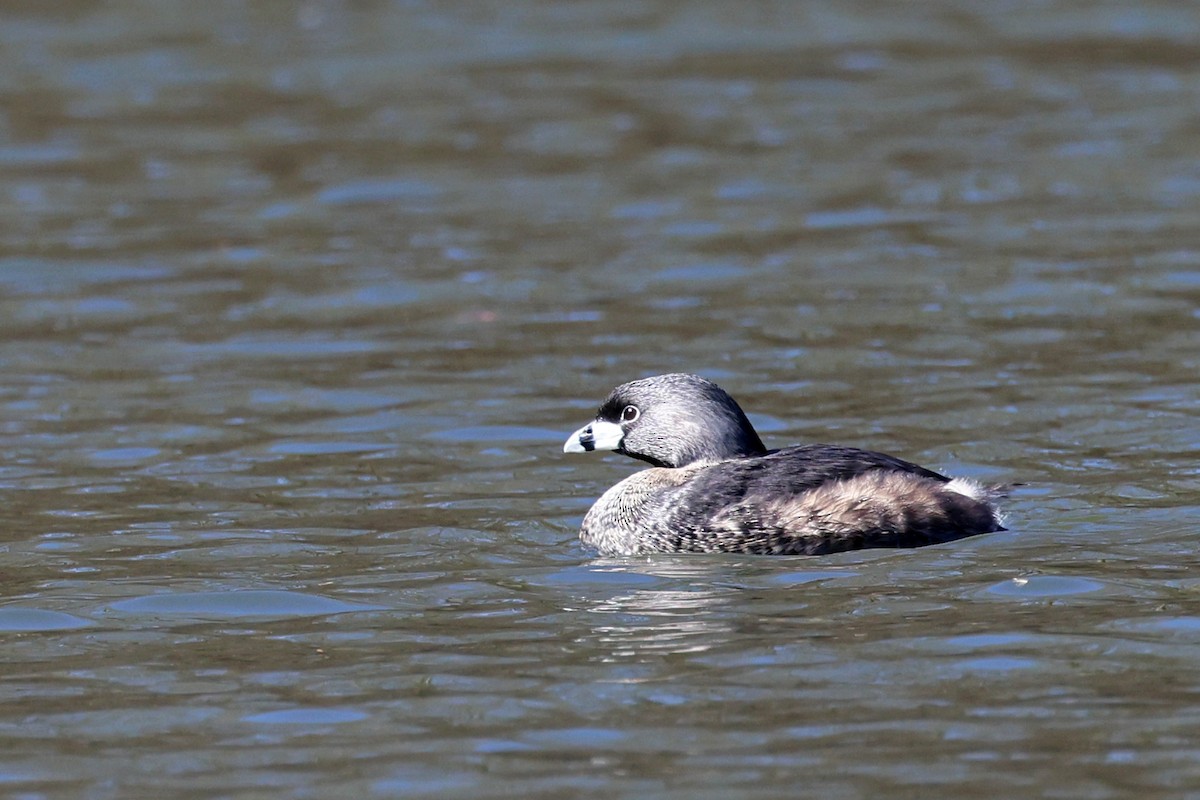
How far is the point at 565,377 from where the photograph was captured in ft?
41.5

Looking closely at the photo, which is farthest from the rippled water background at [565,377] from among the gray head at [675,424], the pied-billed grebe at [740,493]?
the gray head at [675,424]

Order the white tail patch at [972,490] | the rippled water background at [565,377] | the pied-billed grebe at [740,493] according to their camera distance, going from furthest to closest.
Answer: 1. the white tail patch at [972,490]
2. the pied-billed grebe at [740,493]
3. the rippled water background at [565,377]

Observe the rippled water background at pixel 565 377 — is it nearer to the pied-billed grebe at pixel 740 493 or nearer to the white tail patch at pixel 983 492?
the pied-billed grebe at pixel 740 493

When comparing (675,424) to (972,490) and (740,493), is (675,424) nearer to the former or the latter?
(740,493)

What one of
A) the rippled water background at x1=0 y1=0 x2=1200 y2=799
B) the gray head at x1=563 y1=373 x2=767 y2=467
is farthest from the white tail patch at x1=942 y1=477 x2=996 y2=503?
the gray head at x1=563 y1=373 x2=767 y2=467

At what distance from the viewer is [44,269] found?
15.5 meters

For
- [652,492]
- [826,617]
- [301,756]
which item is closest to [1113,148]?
[652,492]

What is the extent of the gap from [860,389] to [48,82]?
473 inches

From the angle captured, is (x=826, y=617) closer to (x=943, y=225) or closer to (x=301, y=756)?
(x=301, y=756)

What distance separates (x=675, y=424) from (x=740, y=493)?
2.28 ft

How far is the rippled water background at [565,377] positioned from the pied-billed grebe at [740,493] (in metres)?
0.14

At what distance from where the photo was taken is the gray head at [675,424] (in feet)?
31.3

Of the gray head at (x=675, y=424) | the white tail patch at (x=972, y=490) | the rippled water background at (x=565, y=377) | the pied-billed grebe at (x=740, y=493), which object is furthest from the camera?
the gray head at (x=675, y=424)

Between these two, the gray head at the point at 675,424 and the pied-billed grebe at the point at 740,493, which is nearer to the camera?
the pied-billed grebe at the point at 740,493
